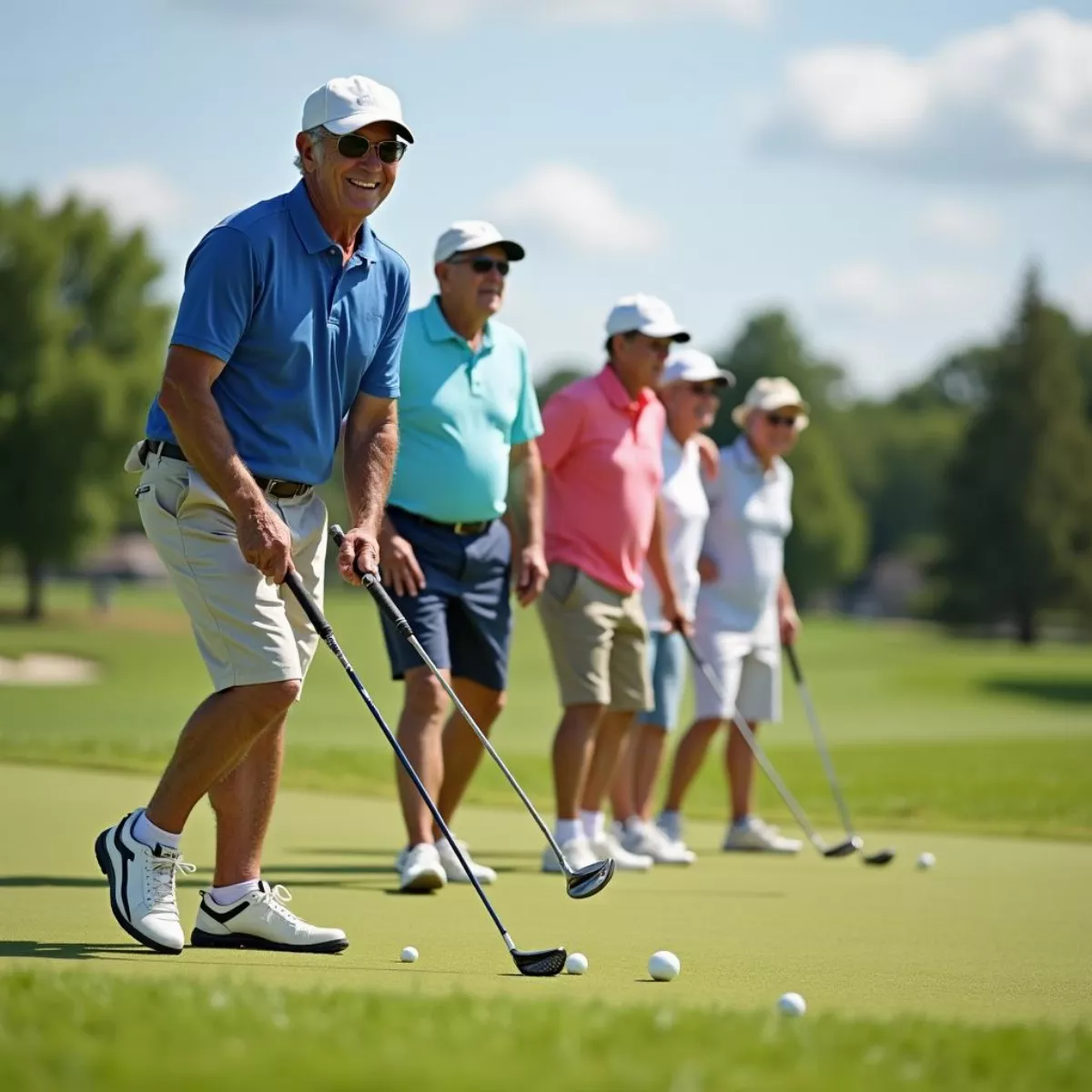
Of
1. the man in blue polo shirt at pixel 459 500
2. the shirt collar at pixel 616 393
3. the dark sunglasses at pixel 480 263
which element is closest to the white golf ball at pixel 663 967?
the man in blue polo shirt at pixel 459 500

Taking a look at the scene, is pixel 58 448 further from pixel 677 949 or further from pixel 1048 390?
pixel 677 949

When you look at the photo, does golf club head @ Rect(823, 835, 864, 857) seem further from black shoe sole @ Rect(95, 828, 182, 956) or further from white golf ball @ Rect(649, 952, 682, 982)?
black shoe sole @ Rect(95, 828, 182, 956)

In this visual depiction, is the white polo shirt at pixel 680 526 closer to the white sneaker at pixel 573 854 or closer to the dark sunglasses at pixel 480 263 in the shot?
the white sneaker at pixel 573 854

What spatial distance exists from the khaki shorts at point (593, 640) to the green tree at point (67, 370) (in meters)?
36.8

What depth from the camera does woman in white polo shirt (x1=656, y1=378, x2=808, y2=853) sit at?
10008mm

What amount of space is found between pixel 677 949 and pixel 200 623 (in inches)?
60.3

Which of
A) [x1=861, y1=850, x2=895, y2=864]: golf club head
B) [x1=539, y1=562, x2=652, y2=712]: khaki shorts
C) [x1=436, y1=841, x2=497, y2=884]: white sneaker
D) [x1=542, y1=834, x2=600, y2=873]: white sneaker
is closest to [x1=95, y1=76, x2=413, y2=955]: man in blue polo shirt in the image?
[x1=436, y1=841, x2=497, y2=884]: white sneaker

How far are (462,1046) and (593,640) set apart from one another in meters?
5.14

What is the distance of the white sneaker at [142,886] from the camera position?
5.08m

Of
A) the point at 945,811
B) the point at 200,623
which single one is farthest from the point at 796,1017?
the point at 945,811

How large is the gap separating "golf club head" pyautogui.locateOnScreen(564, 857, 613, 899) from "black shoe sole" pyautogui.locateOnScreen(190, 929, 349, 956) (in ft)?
1.93

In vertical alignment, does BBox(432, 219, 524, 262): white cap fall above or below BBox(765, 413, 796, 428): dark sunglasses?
above

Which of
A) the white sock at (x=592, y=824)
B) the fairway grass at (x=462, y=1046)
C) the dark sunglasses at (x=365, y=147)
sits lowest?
the white sock at (x=592, y=824)

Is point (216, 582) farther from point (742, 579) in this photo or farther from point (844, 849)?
point (742, 579)
